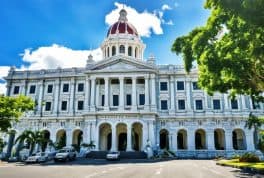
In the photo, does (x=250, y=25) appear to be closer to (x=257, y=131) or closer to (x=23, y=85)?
(x=257, y=131)

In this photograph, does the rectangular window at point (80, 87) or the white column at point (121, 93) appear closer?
the white column at point (121, 93)

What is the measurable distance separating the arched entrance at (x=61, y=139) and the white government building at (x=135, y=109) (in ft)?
0.70

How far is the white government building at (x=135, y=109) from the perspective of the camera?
40.3 m

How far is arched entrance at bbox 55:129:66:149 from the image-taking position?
41562 mm

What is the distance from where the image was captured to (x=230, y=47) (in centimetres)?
1460

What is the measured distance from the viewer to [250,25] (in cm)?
1153

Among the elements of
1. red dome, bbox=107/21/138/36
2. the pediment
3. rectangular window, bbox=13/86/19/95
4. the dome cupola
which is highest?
red dome, bbox=107/21/138/36

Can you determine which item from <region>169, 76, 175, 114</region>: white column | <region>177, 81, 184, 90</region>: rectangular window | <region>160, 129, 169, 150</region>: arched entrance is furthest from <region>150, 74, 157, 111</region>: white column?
<region>160, 129, 169, 150</region>: arched entrance

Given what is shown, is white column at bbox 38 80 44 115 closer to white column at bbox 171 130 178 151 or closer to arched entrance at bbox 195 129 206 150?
white column at bbox 171 130 178 151

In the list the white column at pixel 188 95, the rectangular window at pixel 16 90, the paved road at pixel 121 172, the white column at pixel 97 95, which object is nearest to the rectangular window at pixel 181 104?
the white column at pixel 188 95

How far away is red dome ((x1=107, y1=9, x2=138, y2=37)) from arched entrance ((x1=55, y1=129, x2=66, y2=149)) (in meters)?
21.4

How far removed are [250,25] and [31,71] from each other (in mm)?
43272

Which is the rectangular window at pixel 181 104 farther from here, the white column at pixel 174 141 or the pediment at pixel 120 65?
the pediment at pixel 120 65

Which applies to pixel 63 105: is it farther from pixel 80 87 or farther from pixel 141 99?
pixel 141 99
